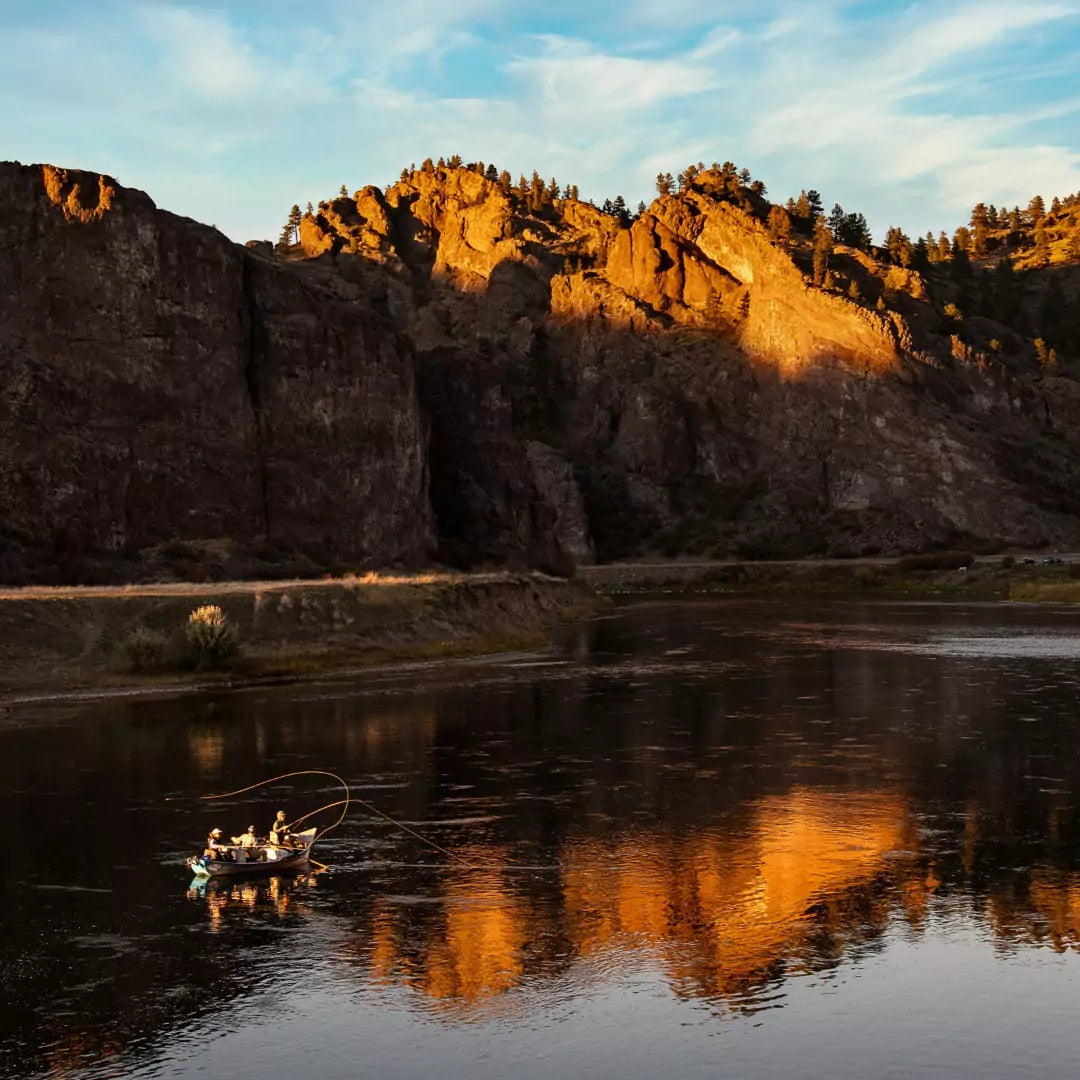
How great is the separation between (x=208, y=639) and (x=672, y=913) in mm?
38471

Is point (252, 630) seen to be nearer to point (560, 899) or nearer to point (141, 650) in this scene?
point (141, 650)

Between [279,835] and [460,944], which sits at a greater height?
[279,835]

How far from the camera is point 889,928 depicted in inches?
826

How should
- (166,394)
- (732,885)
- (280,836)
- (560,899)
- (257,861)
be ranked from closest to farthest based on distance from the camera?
(560,899), (732,885), (257,861), (280,836), (166,394)

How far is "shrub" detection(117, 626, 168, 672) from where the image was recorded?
55375mm

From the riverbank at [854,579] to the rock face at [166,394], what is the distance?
5657 centimetres

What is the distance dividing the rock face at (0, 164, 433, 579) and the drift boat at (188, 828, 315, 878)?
203 ft

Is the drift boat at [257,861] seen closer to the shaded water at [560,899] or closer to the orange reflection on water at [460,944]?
the shaded water at [560,899]

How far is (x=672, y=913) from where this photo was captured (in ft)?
71.6

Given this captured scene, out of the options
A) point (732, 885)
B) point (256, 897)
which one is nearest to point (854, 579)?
point (732, 885)

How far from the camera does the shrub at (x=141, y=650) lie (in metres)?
55.4

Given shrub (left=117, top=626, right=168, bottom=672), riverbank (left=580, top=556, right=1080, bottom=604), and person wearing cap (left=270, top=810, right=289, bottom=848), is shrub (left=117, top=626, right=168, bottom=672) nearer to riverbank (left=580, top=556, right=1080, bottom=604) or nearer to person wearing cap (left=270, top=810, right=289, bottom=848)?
person wearing cap (left=270, top=810, right=289, bottom=848)

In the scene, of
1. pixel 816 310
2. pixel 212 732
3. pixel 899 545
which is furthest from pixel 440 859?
pixel 816 310

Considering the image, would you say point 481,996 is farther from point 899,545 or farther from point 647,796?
point 899,545
